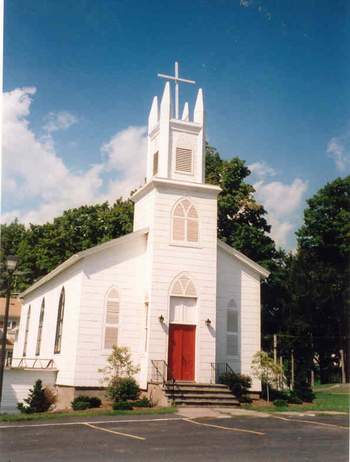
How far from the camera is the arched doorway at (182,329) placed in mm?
22094

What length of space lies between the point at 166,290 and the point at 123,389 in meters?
4.37

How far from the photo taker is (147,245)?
23.5 metres

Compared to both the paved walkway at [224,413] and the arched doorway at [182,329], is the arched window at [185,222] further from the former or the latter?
the paved walkway at [224,413]

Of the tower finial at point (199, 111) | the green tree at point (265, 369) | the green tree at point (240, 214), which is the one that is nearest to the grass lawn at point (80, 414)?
the green tree at point (265, 369)

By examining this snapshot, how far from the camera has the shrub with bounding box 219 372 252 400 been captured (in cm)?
2153

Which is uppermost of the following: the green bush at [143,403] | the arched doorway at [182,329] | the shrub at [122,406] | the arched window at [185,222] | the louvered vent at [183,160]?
the louvered vent at [183,160]

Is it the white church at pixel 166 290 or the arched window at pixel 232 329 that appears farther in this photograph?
the arched window at pixel 232 329

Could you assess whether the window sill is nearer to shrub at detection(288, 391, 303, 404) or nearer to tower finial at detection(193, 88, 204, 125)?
tower finial at detection(193, 88, 204, 125)

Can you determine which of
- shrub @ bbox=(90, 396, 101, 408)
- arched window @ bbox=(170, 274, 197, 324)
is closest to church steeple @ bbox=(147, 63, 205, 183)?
arched window @ bbox=(170, 274, 197, 324)

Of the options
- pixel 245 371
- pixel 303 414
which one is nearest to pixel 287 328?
pixel 245 371

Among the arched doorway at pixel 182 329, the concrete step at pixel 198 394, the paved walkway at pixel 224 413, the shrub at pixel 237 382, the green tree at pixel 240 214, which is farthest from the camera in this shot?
the green tree at pixel 240 214

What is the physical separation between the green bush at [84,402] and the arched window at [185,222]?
7323 millimetres

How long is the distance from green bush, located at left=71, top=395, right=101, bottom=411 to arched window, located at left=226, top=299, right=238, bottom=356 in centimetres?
645

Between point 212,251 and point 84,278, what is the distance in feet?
18.6
